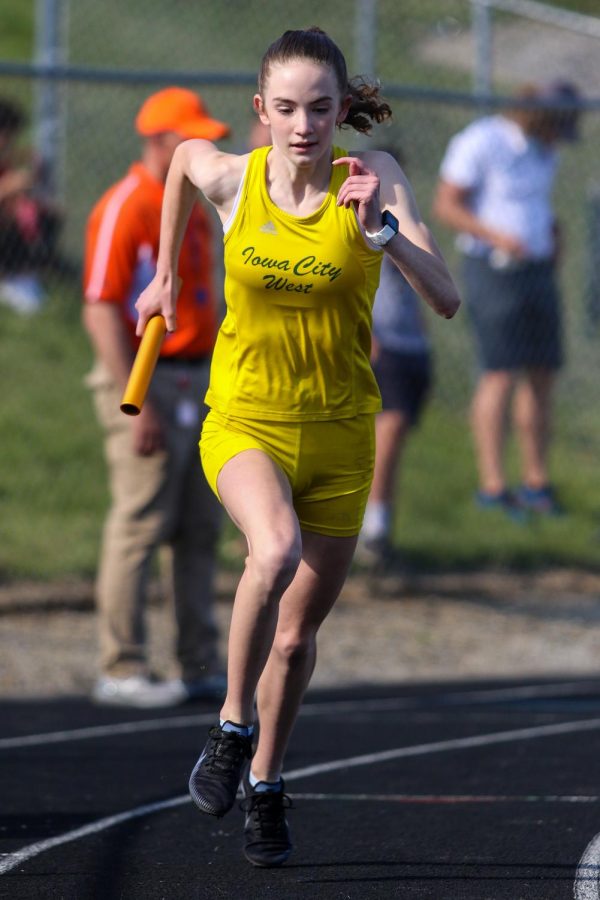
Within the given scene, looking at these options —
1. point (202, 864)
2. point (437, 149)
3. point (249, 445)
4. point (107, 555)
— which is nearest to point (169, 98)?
point (107, 555)

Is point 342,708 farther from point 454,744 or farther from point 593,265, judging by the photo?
point 593,265

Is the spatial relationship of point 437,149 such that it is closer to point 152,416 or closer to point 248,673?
point 152,416

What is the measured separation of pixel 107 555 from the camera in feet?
25.5

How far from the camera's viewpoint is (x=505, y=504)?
1100 centimetres

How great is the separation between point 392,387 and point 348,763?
13.0 ft

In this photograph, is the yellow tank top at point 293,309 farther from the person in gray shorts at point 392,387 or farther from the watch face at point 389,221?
the person in gray shorts at point 392,387

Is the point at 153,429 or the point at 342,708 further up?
the point at 153,429

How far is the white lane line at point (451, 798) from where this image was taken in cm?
567

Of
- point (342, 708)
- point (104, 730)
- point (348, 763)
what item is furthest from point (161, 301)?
point (342, 708)

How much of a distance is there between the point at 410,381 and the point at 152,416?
9.44 ft

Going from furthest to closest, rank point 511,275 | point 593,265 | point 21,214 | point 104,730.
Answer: point 593,265, point 511,275, point 21,214, point 104,730

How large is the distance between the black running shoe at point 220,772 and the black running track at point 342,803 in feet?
0.82

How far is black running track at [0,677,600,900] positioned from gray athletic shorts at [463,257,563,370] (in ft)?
11.2

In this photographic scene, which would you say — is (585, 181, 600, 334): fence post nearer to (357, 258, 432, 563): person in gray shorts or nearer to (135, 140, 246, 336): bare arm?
(357, 258, 432, 563): person in gray shorts
